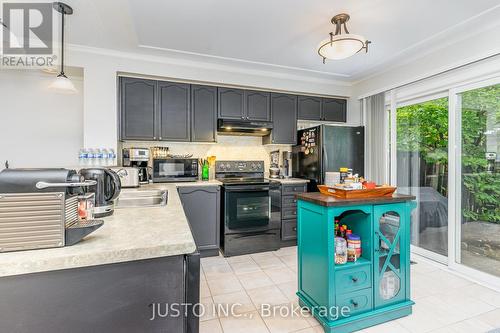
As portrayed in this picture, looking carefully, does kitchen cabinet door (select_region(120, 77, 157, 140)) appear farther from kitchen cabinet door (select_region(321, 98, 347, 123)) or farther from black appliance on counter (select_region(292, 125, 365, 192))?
kitchen cabinet door (select_region(321, 98, 347, 123))

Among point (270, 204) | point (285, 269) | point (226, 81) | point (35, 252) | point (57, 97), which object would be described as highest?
point (226, 81)

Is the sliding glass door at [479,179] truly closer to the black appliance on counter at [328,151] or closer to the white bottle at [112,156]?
the black appliance on counter at [328,151]

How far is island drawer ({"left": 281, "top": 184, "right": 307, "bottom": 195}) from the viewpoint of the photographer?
3.57 m

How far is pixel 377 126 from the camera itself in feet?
12.0

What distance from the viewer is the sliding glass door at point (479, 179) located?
2469 mm

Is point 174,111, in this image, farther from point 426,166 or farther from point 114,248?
point 426,166

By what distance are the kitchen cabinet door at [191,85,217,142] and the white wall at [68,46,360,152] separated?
0.15 m

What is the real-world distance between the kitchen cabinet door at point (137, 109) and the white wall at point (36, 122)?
2.92 ft

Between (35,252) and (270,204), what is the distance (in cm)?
286

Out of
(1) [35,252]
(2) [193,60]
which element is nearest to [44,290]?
(1) [35,252]

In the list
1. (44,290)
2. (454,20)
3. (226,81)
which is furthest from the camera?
(226,81)

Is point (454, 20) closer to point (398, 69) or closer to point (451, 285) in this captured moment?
point (398, 69)

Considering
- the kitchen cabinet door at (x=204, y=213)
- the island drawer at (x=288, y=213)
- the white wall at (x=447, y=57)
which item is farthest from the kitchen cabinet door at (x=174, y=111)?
the white wall at (x=447, y=57)

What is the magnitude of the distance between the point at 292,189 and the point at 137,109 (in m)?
2.44
